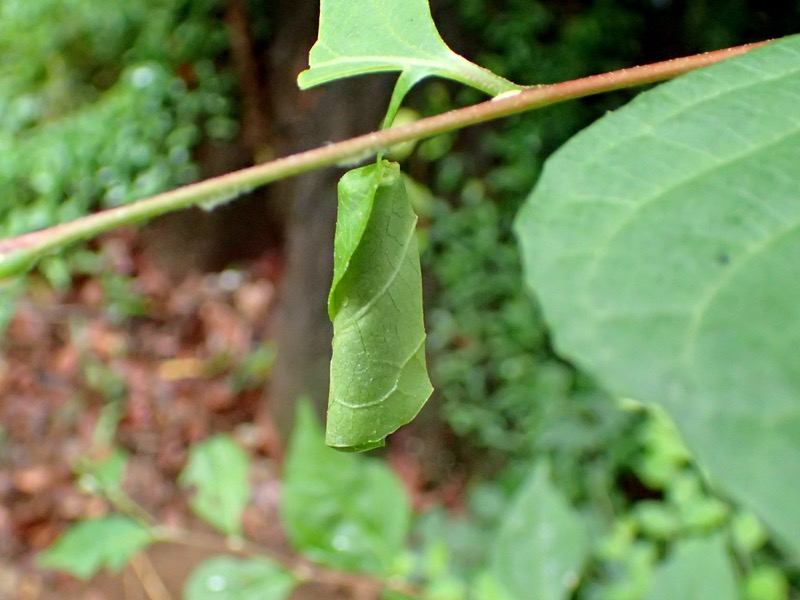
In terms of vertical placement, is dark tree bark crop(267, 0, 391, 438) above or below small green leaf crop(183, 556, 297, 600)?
below

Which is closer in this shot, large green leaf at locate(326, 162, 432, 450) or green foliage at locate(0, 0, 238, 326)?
large green leaf at locate(326, 162, 432, 450)

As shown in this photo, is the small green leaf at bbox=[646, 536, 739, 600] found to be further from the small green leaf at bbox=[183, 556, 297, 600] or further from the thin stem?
the thin stem

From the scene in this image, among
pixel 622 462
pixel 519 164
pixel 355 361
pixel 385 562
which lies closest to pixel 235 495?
pixel 385 562

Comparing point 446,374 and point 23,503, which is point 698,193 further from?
point 23,503

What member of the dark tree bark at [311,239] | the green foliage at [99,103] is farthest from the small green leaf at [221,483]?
the green foliage at [99,103]

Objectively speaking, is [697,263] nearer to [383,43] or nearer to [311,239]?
[383,43]

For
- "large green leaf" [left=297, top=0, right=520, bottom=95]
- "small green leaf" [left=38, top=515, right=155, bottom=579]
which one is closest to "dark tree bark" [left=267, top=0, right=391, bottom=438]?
"small green leaf" [left=38, top=515, right=155, bottom=579]

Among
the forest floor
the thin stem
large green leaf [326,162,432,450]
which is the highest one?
the thin stem
